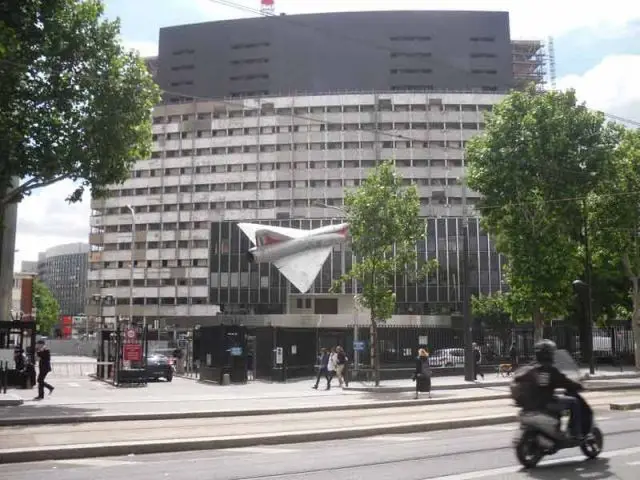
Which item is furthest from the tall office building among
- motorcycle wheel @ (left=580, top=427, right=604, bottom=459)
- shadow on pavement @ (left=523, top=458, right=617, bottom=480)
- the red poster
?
shadow on pavement @ (left=523, top=458, right=617, bottom=480)

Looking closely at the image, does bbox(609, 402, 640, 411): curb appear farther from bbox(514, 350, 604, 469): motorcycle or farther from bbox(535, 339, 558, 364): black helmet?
bbox(535, 339, 558, 364): black helmet

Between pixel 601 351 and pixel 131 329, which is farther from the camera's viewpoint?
pixel 601 351

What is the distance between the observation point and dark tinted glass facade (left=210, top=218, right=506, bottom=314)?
66.2m

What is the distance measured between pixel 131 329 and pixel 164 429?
16.4m

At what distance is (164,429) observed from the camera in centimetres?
1465

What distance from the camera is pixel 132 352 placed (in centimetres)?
2978

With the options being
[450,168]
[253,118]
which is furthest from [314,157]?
→ [450,168]

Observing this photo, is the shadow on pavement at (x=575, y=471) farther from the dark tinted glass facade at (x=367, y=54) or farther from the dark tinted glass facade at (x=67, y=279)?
the dark tinted glass facade at (x=67, y=279)

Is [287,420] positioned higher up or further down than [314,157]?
further down

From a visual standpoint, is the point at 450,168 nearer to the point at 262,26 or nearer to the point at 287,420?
the point at 262,26

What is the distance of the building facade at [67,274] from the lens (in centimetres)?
18300

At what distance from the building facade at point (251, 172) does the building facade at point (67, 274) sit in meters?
93.6

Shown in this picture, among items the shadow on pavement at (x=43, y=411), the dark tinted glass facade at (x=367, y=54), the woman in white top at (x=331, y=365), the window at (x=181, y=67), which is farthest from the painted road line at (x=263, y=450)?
the window at (x=181, y=67)

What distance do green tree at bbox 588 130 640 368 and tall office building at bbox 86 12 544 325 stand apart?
41.8 meters
